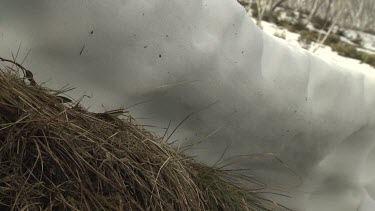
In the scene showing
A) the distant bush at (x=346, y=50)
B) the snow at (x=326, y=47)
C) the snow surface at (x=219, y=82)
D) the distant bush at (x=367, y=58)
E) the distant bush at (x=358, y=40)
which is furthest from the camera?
the distant bush at (x=358, y=40)

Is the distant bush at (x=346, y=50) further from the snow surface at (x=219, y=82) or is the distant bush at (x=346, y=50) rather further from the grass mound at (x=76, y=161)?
the grass mound at (x=76, y=161)

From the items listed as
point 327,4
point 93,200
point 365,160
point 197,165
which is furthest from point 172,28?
point 327,4

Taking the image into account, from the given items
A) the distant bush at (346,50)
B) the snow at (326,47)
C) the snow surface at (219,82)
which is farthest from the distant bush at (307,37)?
the snow surface at (219,82)

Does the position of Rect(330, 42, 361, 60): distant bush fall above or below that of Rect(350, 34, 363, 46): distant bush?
below

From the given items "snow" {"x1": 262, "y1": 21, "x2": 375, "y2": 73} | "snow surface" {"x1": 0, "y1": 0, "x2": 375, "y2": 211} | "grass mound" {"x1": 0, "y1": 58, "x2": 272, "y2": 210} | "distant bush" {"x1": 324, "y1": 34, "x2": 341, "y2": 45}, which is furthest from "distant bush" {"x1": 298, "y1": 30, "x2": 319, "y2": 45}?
"grass mound" {"x1": 0, "y1": 58, "x2": 272, "y2": 210}

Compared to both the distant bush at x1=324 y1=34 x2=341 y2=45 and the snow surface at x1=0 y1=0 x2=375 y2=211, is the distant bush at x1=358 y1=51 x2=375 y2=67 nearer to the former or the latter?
the distant bush at x1=324 y1=34 x2=341 y2=45

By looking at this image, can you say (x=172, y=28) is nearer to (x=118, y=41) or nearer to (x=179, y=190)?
(x=118, y=41)
